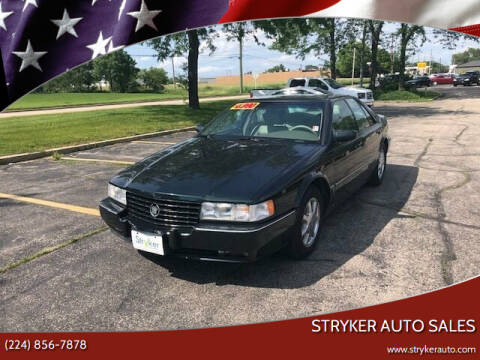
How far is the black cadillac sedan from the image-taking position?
117 inches

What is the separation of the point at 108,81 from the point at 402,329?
46516mm

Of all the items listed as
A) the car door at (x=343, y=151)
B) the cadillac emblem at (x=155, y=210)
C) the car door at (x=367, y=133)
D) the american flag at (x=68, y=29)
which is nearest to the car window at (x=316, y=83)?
the car door at (x=367, y=133)

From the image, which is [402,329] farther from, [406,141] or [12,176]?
[406,141]

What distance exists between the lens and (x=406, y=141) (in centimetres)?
994

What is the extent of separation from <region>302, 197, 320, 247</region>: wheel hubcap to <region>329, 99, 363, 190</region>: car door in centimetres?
43

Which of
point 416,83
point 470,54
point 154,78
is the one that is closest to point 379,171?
point 470,54

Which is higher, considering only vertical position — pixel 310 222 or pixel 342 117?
pixel 342 117

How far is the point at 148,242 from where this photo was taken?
3.12 meters

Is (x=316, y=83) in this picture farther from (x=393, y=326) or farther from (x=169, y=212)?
(x=393, y=326)

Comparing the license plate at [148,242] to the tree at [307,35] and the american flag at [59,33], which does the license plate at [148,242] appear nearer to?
the american flag at [59,33]

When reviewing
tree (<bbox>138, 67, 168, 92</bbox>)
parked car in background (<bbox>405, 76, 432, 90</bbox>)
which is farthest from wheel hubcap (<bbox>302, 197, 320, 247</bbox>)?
tree (<bbox>138, 67, 168, 92</bbox>)

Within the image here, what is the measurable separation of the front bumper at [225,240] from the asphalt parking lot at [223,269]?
340 millimetres

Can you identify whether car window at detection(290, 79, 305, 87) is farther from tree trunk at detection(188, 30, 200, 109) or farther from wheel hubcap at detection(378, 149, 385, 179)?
wheel hubcap at detection(378, 149, 385, 179)

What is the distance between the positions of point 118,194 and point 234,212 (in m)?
1.21
